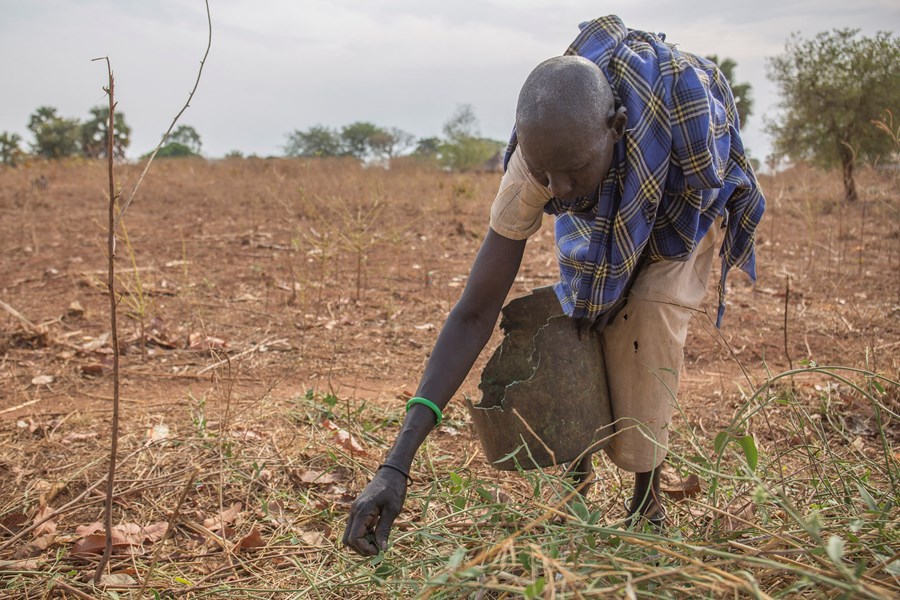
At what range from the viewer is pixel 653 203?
1.69 m

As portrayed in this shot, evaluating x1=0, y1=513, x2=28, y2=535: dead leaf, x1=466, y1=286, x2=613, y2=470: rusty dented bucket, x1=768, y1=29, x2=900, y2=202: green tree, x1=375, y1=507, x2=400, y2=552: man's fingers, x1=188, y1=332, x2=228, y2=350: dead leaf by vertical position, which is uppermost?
x1=768, y1=29, x2=900, y2=202: green tree

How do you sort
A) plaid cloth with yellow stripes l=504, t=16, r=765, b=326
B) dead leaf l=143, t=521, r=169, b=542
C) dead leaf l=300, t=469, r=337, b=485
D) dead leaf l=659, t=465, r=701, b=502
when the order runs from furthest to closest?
dead leaf l=300, t=469, r=337, b=485, dead leaf l=659, t=465, r=701, b=502, dead leaf l=143, t=521, r=169, b=542, plaid cloth with yellow stripes l=504, t=16, r=765, b=326

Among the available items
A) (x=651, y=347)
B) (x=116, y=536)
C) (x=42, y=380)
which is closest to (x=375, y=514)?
(x=651, y=347)

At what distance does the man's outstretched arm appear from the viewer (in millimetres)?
1403

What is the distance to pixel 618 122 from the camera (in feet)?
5.16

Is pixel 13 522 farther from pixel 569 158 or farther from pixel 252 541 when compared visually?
pixel 569 158

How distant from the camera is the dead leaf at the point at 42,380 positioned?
3.38 m

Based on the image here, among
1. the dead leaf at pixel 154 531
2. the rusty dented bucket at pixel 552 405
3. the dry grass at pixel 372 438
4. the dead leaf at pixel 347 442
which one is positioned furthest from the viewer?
the dead leaf at pixel 347 442

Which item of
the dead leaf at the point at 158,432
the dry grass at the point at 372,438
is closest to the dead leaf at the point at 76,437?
the dry grass at the point at 372,438

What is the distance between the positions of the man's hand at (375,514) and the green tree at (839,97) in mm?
10533

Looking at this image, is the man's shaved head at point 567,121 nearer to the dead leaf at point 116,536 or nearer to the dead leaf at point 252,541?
the dead leaf at point 252,541

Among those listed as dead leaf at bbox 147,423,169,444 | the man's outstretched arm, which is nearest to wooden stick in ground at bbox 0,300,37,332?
dead leaf at bbox 147,423,169,444

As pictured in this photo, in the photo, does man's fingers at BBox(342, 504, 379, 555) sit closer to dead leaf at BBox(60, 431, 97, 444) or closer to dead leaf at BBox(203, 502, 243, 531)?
dead leaf at BBox(203, 502, 243, 531)

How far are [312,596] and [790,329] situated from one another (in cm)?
350
